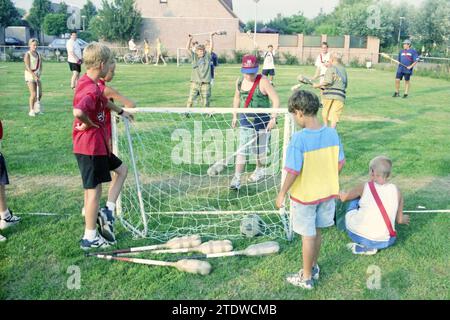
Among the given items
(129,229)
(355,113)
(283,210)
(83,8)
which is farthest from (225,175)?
(83,8)

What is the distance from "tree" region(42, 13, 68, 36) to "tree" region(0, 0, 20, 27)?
16.3 feet

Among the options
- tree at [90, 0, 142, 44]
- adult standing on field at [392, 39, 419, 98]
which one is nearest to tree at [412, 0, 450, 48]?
tree at [90, 0, 142, 44]

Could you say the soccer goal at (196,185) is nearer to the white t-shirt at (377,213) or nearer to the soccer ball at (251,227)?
the soccer ball at (251,227)

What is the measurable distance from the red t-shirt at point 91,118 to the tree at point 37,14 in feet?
217

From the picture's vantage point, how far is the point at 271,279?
11.9 ft

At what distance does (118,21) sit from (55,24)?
815 inches

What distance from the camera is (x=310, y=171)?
3.28 m

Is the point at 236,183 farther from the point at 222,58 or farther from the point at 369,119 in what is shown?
the point at 222,58

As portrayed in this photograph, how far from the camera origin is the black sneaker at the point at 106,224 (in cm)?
413

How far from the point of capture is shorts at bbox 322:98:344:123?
26.8ft

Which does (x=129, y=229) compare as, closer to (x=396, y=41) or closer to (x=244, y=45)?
(x=244, y=45)

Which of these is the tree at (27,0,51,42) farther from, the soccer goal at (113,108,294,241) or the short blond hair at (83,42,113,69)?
the short blond hair at (83,42,113,69)


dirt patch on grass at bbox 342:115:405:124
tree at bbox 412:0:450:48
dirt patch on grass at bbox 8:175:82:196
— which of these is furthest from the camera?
tree at bbox 412:0:450:48

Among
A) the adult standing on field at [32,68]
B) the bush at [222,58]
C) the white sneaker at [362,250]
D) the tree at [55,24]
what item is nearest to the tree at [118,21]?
the bush at [222,58]
